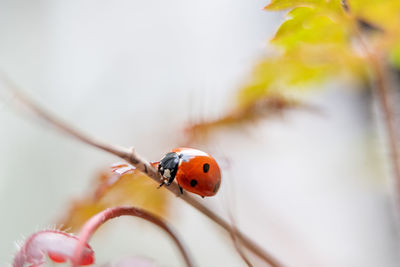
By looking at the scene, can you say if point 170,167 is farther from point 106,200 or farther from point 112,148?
point 112,148

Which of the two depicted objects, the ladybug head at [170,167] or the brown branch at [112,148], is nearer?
the brown branch at [112,148]

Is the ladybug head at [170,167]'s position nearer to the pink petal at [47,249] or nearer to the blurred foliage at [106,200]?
the blurred foliage at [106,200]

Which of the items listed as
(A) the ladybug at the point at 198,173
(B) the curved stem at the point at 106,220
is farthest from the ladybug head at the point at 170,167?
(B) the curved stem at the point at 106,220

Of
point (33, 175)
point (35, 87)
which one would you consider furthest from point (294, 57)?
point (35, 87)

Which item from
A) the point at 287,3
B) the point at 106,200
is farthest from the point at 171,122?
the point at 287,3

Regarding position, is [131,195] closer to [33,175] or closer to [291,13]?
[291,13]
